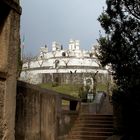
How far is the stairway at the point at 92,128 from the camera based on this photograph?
14.2 metres

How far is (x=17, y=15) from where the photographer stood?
7.12 metres

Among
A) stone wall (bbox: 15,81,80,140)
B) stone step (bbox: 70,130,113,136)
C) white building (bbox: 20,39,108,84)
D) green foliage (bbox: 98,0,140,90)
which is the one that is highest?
white building (bbox: 20,39,108,84)

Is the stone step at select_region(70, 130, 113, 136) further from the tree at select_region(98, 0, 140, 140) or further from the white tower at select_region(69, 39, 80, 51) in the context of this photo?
the white tower at select_region(69, 39, 80, 51)

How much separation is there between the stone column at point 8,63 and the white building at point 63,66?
41.1 m

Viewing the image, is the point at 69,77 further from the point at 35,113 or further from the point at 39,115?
the point at 35,113

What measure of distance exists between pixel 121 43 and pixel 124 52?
0.37 m

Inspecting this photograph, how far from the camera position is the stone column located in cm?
664

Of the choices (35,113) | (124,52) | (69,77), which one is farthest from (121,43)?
(69,77)

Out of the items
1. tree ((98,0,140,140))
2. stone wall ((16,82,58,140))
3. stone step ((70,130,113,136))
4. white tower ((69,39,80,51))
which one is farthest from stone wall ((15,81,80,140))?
white tower ((69,39,80,51))

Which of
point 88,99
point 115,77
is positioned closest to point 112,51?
point 115,77

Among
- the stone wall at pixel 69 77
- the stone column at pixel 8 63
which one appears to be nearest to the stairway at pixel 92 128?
the stone column at pixel 8 63

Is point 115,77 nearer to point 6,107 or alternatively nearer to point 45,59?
point 6,107

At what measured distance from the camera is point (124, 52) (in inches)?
414

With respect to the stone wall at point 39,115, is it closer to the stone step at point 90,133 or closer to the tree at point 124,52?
the stone step at point 90,133
